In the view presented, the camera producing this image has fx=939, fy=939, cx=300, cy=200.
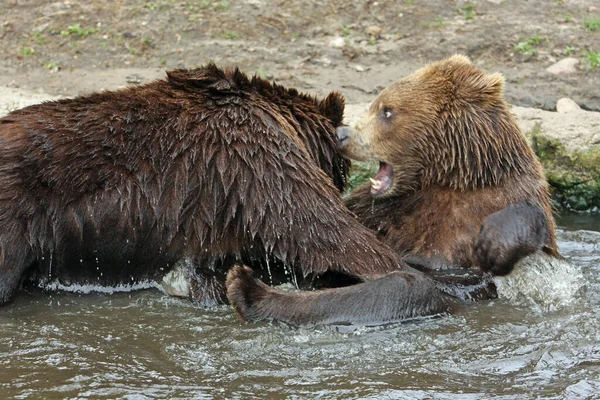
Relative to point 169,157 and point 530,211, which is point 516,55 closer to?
point 530,211

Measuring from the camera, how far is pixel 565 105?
8.05m

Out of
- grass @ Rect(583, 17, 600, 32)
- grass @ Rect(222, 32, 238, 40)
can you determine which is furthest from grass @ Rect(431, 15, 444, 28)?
grass @ Rect(222, 32, 238, 40)

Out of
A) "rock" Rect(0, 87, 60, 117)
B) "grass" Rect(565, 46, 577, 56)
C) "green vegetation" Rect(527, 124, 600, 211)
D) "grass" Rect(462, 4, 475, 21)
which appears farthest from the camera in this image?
"grass" Rect(462, 4, 475, 21)

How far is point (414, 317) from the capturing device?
484 centimetres

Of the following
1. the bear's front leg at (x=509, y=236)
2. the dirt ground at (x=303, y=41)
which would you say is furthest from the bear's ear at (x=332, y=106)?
the dirt ground at (x=303, y=41)

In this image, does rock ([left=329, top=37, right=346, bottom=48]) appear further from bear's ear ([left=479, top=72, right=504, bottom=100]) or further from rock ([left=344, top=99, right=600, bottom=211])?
bear's ear ([left=479, top=72, right=504, bottom=100])

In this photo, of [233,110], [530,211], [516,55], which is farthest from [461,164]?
[516,55]

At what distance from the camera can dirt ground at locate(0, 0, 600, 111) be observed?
8742 millimetres

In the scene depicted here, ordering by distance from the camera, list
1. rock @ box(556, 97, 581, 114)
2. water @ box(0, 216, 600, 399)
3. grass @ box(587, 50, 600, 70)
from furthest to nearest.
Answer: grass @ box(587, 50, 600, 70), rock @ box(556, 97, 581, 114), water @ box(0, 216, 600, 399)

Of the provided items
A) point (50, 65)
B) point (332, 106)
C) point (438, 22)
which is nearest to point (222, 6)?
point (50, 65)

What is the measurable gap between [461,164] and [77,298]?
7.39ft

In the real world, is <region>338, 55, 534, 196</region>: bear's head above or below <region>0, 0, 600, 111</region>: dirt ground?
below

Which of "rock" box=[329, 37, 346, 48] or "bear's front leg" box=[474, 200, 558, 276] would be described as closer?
"bear's front leg" box=[474, 200, 558, 276]

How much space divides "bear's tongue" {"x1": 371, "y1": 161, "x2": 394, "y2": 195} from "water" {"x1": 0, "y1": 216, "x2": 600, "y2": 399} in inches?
37.0
